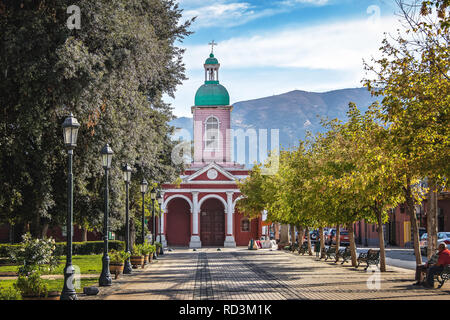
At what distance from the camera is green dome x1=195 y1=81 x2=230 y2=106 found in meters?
69.4

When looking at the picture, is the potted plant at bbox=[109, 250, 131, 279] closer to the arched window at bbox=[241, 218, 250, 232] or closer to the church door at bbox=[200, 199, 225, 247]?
the church door at bbox=[200, 199, 225, 247]

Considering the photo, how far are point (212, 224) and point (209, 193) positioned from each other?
3917 millimetres

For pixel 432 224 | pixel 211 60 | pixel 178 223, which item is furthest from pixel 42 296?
pixel 211 60

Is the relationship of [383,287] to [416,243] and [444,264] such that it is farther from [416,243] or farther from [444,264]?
[416,243]

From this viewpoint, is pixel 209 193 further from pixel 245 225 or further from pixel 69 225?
pixel 69 225

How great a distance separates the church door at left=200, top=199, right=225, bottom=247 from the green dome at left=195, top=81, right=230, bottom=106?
470 inches

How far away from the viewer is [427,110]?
49.7ft

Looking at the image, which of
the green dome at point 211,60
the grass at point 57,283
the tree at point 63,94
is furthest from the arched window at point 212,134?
the grass at point 57,283

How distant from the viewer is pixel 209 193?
60844 millimetres

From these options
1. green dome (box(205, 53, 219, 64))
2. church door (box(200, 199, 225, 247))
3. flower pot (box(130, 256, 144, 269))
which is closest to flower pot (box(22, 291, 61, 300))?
flower pot (box(130, 256, 144, 269))

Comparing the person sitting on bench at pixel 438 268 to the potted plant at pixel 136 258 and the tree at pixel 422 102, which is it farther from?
the potted plant at pixel 136 258

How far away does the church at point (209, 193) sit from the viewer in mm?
60719

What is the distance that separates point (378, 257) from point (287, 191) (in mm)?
7939
